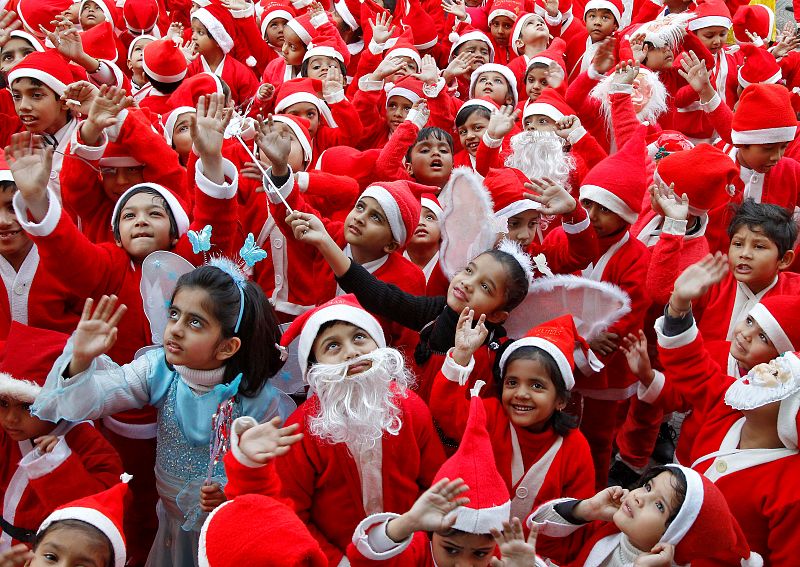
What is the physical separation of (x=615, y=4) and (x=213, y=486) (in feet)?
19.7

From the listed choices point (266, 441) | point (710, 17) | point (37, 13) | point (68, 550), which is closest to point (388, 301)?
point (266, 441)

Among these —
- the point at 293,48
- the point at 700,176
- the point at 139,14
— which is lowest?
the point at 139,14

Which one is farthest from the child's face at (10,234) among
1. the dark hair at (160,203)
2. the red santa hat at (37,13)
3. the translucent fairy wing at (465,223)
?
the red santa hat at (37,13)

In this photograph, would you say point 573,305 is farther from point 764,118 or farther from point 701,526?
point 764,118

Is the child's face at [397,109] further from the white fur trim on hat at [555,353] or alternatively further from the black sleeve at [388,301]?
the white fur trim on hat at [555,353]

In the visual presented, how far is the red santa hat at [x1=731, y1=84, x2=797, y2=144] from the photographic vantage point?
4.04 m

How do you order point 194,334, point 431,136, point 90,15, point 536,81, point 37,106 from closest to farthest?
1. point 194,334
2. point 37,106
3. point 431,136
4. point 536,81
5. point 90,15

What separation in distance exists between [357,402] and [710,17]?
4981mm

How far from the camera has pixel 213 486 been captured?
2.42 meters

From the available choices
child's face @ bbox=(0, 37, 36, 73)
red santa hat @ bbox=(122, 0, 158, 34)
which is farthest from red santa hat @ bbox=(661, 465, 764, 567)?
red santa hat @ bbox=(122, 0, 158, 34)

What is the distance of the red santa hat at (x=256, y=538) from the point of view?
185cm

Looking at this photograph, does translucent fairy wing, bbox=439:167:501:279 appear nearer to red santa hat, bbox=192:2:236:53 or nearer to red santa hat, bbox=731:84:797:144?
red santa hat, bbox=731:84:797:144

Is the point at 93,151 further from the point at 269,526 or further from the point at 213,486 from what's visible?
the point at 269,526

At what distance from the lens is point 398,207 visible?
11.0 feet
